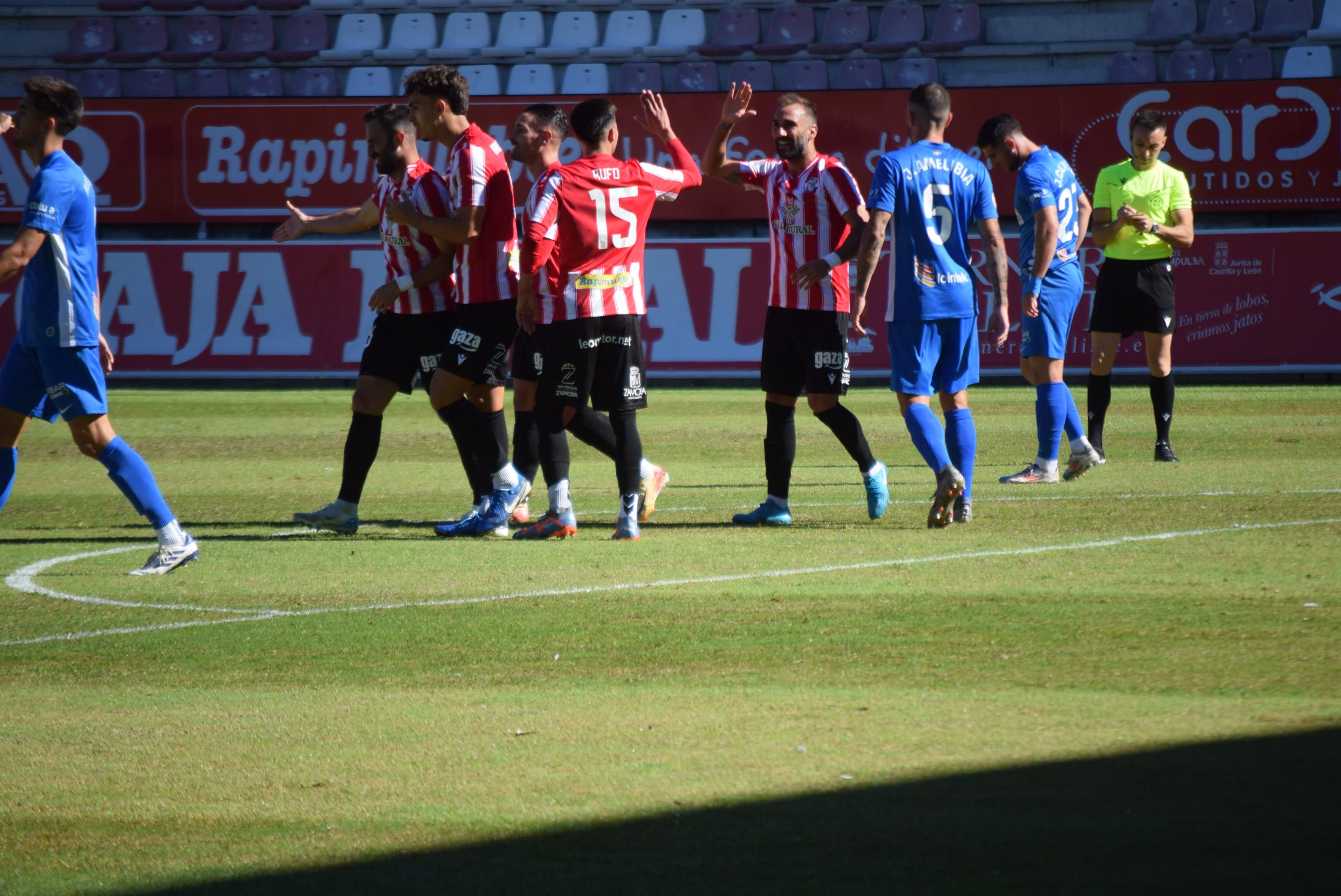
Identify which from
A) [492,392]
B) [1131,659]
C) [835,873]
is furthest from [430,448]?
[835,873]

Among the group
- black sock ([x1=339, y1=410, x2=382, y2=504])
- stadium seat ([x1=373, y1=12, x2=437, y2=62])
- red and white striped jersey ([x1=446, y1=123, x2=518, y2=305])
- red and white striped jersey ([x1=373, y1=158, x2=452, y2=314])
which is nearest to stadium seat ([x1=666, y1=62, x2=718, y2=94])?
stadium seat ([x1=373, y1=12, x2=437, y2=62])

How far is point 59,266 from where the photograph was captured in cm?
593

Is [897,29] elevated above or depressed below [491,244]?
above

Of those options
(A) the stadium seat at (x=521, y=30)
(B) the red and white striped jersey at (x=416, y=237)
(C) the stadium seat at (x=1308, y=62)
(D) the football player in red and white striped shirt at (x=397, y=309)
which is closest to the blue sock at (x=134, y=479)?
(D) the football player in red and white striped shirt at (x=397, y=309)

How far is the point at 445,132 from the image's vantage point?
7203 millimetres

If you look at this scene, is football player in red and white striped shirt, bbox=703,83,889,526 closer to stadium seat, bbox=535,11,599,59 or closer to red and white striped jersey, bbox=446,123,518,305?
red and white striped jersey, bbox=446,123,518,305

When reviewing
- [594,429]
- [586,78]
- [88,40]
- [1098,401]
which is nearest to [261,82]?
[88,40]

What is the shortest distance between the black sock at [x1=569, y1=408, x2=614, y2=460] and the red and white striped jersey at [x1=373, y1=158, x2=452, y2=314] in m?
0.86

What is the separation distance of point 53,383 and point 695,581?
2696 mm

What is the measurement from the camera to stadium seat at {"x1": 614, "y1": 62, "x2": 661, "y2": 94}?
21625 mm

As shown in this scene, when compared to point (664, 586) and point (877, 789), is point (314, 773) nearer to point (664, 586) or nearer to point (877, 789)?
point (877, 789)

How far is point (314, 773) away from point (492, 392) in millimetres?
4042

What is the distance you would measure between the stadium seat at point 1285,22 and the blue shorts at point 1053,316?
13123 mm

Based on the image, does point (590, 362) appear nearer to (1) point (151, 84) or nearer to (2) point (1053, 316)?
(2) point (1053, 316)
